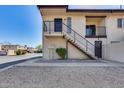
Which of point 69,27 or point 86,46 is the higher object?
point 69,27

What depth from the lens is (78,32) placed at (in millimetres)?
18391

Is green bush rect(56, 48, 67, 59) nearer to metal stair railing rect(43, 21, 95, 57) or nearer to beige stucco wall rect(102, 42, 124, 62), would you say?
metal stair railing rect(43, 21, 95, 57)

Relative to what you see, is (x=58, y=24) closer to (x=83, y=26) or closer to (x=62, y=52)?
(x=83, y=26)

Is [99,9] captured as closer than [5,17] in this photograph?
Yes

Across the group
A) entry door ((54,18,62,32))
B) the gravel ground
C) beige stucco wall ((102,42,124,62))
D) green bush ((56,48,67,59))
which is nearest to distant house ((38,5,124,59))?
entry door ((54,18,62,32))

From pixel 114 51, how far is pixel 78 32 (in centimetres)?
431

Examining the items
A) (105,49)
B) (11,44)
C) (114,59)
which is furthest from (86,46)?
(11,44)

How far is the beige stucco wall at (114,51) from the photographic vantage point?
14502mm

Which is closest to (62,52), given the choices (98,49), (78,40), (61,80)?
(78,40)
